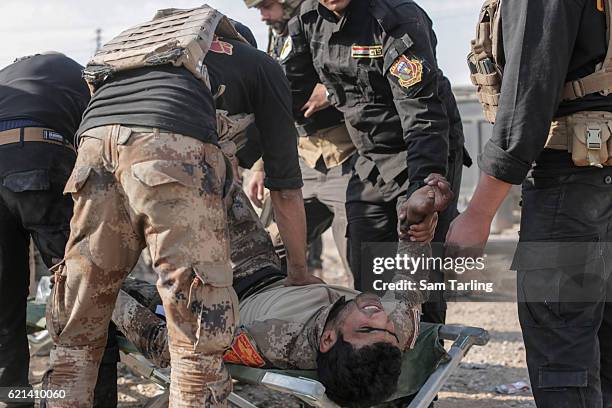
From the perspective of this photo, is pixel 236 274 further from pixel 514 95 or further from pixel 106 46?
pixel 514 95

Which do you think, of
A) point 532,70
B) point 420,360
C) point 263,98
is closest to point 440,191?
point 420,360

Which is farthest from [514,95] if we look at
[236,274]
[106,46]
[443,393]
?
[443,393]

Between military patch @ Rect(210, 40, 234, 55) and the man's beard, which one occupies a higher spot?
the man's beard

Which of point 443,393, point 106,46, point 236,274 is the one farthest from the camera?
point 443,393

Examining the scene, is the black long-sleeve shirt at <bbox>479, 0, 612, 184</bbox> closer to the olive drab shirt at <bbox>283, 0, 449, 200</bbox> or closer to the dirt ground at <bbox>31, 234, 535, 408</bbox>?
the olive drab shirt at <bbox>283, 0, 449, 200</bbox>

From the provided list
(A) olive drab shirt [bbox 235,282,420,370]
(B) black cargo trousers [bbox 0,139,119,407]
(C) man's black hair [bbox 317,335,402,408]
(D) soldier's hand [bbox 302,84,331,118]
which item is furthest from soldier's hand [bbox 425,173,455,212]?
(B) black cargo trousers [bbox 0,139,119,407]

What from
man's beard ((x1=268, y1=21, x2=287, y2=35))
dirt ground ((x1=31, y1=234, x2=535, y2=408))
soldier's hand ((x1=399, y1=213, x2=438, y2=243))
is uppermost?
man's beard ((x1=268, y1=21, x2=287, y2=35))

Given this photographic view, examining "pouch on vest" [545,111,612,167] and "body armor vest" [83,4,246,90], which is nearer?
"pouch on vest" [545,111,612,167]

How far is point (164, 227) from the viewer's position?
2.51m

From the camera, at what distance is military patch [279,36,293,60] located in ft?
13.8

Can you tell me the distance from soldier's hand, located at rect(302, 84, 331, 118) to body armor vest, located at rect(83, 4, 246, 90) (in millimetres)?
1519

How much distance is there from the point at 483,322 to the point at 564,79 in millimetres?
4278

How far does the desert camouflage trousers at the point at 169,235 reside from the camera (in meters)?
2.49

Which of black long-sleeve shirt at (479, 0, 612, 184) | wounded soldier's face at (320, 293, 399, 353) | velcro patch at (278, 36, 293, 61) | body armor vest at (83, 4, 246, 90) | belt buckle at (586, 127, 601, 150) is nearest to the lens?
black long-sleeve shirt at (479, 0, 612, 184)
